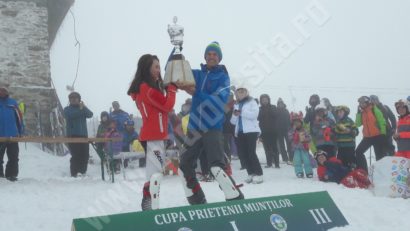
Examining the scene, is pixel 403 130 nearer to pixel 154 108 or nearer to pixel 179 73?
pixel 179 73

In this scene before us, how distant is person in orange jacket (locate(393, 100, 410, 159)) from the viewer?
6486mm

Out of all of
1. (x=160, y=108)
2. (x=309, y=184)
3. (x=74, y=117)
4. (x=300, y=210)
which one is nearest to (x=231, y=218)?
(x=300, y=210)

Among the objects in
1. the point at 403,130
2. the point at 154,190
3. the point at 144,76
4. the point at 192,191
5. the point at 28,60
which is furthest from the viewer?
the point at 28,60

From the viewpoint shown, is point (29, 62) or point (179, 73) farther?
point (29, 62)

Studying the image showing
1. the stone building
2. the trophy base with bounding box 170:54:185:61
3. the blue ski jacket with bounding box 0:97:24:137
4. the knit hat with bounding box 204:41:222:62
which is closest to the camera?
the trophy base with bounding box 170:54:185:61

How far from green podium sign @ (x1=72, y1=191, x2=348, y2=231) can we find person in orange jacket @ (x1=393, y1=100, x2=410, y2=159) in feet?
12.1

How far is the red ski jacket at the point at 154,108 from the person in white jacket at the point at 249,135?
331cm

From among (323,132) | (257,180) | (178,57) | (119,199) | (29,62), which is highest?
(178,57)

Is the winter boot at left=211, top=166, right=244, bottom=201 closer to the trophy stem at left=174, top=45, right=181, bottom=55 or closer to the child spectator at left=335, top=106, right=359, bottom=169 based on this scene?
the trophy stem at left=174, top=45, right=181, bottom=55

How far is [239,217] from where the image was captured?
9.90ft

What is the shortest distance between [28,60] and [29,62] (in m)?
0.06

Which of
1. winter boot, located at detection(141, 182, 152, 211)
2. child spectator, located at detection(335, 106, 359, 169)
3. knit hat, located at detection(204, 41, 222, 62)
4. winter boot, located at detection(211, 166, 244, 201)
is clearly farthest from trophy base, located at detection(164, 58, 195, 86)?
child spectator, located at detection(335, 106, 359, 169)

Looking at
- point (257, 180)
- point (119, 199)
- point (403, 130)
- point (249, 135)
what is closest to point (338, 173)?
point (403, 130)

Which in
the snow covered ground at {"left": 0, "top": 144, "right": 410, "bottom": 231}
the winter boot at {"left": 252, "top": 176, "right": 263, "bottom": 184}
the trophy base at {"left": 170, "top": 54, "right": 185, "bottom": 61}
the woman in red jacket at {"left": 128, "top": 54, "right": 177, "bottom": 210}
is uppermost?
the trophy base at {"left": 170, "top": 54, "right": 185, "bottom": 61}
